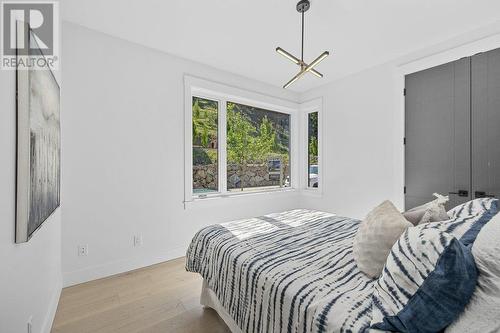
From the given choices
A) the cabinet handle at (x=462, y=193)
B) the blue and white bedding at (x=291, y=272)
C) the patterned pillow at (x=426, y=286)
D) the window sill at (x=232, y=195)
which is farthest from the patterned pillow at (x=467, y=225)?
the window sill at (x=232, y=195)

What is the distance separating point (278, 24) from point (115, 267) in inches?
125

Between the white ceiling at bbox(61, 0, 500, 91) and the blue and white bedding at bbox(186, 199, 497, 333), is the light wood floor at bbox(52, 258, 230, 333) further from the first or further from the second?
the white ceiling at bbox(61, 0, 500, 91)

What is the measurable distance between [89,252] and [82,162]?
96 centimetres

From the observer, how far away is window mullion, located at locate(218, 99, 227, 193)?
3.66 metres

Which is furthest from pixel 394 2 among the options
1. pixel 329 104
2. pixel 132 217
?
pixel 132 217

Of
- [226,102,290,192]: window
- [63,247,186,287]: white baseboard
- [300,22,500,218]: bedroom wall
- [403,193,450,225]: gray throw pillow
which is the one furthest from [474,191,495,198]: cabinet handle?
[63,247,186,287]: white baseboard

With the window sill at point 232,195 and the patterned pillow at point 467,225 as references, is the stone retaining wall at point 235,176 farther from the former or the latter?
the patterned pillow at point 467,225

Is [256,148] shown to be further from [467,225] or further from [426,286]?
[426,286]

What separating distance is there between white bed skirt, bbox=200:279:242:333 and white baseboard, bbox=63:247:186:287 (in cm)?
123

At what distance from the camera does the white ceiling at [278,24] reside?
84.0 inches

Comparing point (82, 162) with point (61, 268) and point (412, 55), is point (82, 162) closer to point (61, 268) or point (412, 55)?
point (61, 268)

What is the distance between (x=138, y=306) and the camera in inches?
81.2

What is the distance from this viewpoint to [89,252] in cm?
251

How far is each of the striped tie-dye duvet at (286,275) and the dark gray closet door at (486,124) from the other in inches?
64.0
